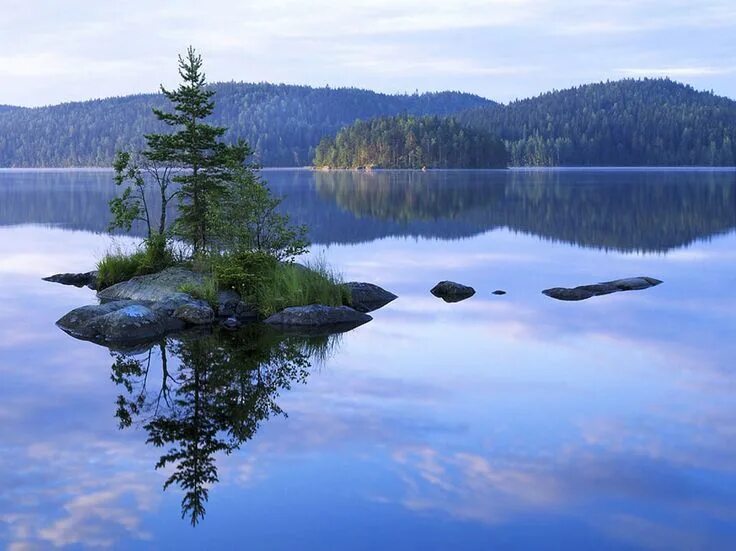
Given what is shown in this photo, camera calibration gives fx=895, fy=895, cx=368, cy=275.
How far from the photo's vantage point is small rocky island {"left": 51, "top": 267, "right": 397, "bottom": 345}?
19656 millimetres

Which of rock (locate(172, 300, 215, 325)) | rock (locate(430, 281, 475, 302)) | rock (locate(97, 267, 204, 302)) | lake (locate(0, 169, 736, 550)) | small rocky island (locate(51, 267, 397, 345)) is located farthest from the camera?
rock (locate(430, 281, 475, 302))

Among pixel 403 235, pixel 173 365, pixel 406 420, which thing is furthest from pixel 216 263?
pixel 403 235

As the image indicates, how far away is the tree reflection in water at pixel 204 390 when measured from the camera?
38.6 ft

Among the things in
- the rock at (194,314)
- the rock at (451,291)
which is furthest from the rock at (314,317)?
the rock at (451,291)

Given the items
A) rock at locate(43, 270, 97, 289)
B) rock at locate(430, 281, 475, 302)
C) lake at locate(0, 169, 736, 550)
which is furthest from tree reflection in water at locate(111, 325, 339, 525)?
rock at locate(43, 270, 97, 289)

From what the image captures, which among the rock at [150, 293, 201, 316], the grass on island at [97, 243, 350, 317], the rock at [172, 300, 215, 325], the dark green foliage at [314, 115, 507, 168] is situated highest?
the dark green foliage at [314, 115, 507, 168]

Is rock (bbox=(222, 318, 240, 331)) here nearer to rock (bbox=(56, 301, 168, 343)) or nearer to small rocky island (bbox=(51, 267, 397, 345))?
small rocky island (bbox=(51, 267, 397, 345))

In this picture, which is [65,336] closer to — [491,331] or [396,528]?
[491,331]

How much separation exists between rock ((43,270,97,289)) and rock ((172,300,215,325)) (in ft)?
27.7

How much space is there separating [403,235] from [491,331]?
27.6m

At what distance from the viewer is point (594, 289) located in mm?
26578

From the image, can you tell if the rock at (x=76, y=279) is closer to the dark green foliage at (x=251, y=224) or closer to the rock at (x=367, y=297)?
the dark green foliage at (x=251, y=224)

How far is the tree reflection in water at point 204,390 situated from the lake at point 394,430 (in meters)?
0.05

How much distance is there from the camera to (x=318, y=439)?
1258 cm
